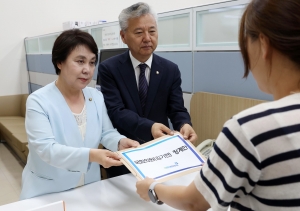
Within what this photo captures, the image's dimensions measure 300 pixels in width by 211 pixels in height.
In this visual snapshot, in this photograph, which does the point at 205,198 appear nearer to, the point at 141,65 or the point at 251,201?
the point at 251,201

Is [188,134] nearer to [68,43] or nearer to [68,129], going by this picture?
[68,129]

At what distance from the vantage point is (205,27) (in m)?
2.47

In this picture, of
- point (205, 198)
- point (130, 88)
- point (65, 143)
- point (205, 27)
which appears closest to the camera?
point (205, 198)

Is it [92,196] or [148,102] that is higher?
[148,102]

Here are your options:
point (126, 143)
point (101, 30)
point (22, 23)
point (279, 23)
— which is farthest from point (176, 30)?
point (22, 23)

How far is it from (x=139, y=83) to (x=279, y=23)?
124cm

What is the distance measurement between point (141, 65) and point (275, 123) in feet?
4.18

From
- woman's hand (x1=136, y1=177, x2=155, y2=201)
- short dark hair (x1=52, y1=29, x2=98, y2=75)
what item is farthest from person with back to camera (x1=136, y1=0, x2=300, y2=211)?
short dark hair (x1=52, y1=29, x2=98, y2=75)

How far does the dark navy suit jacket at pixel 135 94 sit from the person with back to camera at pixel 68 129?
120mm

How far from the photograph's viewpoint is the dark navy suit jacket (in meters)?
1.72

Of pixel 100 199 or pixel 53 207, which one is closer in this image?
pixel 53 207

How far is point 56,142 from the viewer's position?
1.36 metres

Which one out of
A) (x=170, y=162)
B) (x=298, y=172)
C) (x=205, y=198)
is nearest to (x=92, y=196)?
(x=170, y=162)

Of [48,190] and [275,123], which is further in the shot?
[48,190]
